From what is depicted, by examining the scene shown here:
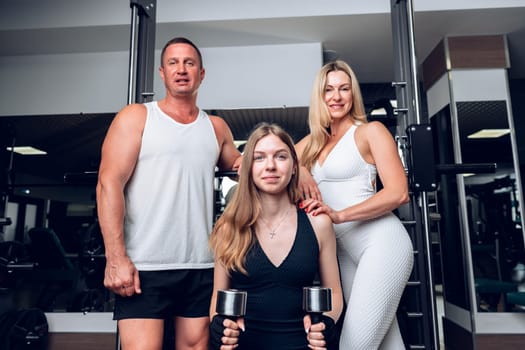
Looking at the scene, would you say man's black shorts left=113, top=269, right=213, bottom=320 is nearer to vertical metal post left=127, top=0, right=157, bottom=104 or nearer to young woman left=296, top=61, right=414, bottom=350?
young woman left=296, top=61, right=414, bottom=350

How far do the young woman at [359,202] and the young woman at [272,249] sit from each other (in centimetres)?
9

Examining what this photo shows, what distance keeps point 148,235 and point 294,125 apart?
2286 millimetres

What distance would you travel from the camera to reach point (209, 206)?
1.58 m

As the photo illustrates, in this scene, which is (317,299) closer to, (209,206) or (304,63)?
(209,206)

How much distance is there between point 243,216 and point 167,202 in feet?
0.96

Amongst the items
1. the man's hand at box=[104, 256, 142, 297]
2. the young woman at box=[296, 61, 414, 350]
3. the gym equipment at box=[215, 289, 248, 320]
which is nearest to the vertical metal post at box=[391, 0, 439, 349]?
the young woman at box=[296, 61, 414, 350]

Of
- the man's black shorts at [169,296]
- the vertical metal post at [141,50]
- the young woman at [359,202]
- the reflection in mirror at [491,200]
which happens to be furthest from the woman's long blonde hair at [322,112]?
the reflection in mirror at [491,200]

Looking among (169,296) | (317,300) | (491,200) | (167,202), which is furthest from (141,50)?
(491,200)

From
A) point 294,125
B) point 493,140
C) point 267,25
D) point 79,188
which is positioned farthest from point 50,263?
point 493,140

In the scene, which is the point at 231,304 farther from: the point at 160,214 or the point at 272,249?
the point at 160,214

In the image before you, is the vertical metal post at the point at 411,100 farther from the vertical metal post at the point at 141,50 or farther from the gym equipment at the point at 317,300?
the vertical metal post at the point at 141,50

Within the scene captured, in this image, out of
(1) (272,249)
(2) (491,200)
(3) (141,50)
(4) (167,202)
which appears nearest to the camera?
(1) (272,249)

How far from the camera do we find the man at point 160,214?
55.6 inches

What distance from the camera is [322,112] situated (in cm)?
165
